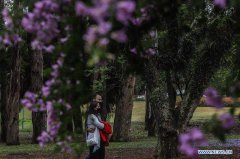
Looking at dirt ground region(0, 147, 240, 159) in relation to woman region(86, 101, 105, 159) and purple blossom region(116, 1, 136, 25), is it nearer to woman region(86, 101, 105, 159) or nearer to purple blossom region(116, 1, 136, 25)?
woman region(86, 101, 105, 159)

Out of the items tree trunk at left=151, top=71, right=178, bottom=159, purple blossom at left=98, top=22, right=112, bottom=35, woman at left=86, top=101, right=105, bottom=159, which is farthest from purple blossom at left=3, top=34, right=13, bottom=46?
tree trunk at left=151, top=71, right=178, bottom=159

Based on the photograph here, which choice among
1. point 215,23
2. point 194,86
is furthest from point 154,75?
Result: point 215,23

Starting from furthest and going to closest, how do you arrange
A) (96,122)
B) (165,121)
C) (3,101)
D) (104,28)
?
1. (3,101)
2. (165,121)
3. (96,122)
4. (104,28)

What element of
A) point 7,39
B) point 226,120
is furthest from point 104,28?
point 7,39

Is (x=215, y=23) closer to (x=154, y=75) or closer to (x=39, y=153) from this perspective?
(x=154, y=75)

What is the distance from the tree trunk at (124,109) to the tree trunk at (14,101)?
14.3ft

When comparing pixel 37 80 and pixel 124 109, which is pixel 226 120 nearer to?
pixel 124 109

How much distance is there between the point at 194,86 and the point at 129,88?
36.9 feet

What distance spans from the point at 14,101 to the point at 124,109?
4777 mm

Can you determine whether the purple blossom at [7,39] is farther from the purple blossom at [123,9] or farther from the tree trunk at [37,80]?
the tree trunk at [37,80]

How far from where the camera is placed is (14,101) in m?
25.0

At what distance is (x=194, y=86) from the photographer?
13.9 metres

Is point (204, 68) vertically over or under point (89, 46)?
over

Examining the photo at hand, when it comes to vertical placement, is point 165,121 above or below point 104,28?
below
